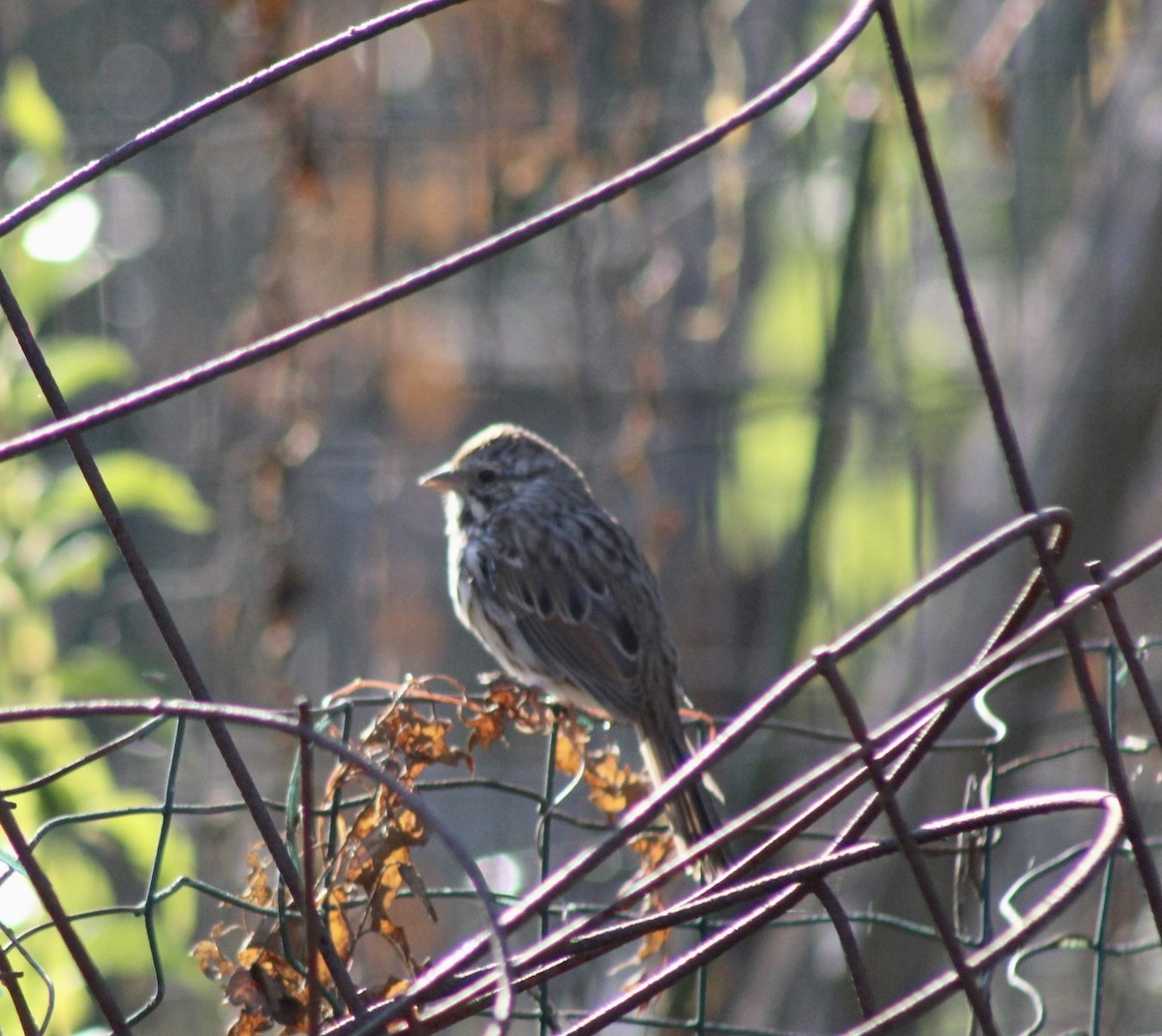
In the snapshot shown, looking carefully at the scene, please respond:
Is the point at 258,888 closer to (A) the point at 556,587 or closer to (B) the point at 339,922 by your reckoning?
(B) the point at 339,922

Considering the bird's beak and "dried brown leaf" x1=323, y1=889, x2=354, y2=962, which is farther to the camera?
the bird's beak

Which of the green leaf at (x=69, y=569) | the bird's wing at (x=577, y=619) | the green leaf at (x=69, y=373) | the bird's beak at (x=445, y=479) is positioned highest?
the green leaf at (x=69, y=373)

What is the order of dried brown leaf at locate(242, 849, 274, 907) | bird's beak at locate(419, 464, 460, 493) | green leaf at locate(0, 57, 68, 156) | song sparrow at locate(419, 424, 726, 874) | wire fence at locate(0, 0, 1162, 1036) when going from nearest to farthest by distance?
wire fence at locate(0, 0, 1162, 1036), dried brown leaf at locate(242, 849, 274, 907), green leaf at locate(0, 57, 68, 156), song sparrow at locate(419, 424, 726, 874), bird's beak at locate(419, 464, 460, 493)

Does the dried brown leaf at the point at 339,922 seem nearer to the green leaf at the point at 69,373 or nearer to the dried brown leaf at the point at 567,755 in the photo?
the dried brown leaf at the point at 567,755

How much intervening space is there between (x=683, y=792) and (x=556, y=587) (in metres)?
1.92

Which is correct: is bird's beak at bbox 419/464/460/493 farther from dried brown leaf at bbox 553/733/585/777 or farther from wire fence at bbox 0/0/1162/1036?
dried brown leaf at bbox 553/733/585/777

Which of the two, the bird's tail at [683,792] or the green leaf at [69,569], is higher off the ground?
the green leaf at [69,569]

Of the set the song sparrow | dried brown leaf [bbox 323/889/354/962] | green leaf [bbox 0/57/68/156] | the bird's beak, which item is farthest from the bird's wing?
dried brown leaf [bbox 323/889/354/962]

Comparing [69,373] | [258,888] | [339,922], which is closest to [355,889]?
[339,922]

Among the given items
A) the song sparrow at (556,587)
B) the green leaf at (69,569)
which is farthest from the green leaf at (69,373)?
the song sparrow at (556,587)

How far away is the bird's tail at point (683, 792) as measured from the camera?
8.86 feet

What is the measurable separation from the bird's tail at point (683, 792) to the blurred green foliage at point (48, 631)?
83cm

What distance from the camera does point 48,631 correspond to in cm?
295

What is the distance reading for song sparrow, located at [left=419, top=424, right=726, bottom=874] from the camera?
12.1 ft
